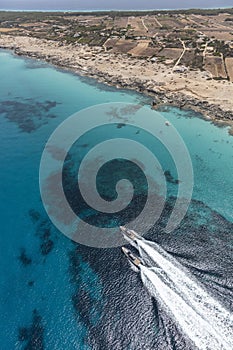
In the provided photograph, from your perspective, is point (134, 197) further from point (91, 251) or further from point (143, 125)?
point (143, 125)

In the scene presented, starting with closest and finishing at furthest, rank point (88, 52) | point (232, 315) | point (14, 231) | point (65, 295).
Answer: point (232, 315) < point (65, 295) < point (14, 231) < point (88, 52)

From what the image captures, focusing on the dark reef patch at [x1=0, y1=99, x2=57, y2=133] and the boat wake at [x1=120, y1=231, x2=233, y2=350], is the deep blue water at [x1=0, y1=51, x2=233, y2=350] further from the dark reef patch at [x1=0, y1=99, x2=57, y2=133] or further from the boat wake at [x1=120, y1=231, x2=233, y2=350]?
the dark reef patch at [x1=0, y1=99, x2=57, y2=133]

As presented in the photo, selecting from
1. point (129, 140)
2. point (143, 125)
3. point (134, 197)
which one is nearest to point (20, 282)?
point (134, 197)

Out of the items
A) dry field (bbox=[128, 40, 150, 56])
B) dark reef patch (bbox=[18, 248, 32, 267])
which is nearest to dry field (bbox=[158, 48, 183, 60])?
dry field (bbox=[128, 40, 150, 56])

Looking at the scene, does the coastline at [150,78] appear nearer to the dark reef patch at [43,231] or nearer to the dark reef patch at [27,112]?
the dark reef patch at [27,112]

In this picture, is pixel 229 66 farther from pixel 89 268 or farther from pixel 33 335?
pixel 33 335

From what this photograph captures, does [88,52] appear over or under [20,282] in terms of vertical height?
over
